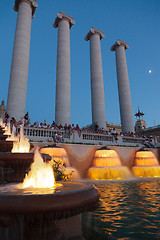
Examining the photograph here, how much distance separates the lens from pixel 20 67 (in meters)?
32.8

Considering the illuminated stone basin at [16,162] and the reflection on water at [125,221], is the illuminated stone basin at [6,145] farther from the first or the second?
the reflection on water at [125,221]

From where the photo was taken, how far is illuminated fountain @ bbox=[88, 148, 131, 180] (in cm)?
1759

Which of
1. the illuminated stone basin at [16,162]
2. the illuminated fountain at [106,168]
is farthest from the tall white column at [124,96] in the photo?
the illuminated stone basin at [16,162]

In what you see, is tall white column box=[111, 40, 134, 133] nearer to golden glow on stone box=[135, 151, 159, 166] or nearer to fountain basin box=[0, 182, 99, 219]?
golden glow on stone box=[135, 151, 159, 166]

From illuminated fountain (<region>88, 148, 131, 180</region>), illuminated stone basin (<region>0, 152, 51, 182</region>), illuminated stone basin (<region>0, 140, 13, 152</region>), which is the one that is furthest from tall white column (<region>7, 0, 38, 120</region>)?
illuminated stone basin (<region>0, 152, 51, 182</region>)

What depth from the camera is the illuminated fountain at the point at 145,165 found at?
19.8 meters

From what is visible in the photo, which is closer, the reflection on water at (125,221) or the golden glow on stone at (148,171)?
the reflection on water at (125,221)

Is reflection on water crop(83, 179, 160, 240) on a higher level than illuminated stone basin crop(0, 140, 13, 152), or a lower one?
lower

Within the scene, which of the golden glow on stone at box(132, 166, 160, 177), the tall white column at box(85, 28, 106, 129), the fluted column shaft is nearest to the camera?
the golden glow on stone at box(132, 166, 160, 177)

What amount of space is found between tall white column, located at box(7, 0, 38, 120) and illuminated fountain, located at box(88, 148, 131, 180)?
17386 mm

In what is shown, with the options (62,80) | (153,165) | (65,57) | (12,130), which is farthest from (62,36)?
(153,165)

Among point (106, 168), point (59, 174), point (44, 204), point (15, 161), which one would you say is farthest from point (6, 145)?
point (106, 168)

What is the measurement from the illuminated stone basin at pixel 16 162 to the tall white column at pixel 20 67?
2412 centimetres

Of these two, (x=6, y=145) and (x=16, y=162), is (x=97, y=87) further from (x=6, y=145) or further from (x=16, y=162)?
(x=16, y=162)
